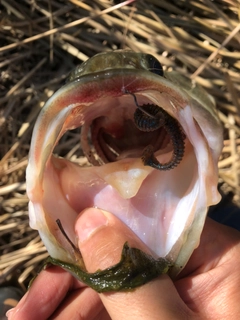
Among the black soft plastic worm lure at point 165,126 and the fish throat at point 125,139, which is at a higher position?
the black soft plastic worm lure at point 165,126

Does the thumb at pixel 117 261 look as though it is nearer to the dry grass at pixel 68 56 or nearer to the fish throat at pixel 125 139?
the fish throat at pixel 125 139

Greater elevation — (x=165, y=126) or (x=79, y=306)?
(x=165, y=126)

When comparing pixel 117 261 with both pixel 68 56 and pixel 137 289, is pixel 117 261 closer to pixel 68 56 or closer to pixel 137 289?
pixel 137 289

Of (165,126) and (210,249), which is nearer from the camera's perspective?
(165,126)

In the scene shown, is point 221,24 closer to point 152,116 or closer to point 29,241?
point 152,116

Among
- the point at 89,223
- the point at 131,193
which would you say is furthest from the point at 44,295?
the point at 131,193

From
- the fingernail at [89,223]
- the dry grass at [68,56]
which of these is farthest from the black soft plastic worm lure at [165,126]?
the dry grass at [68,56]
